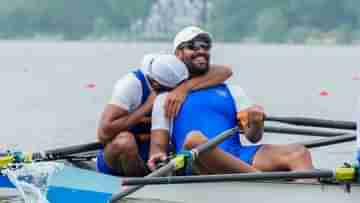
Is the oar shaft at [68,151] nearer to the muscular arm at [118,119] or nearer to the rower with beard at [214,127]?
the muscular arm at [118,119]

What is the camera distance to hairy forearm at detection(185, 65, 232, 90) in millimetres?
9594

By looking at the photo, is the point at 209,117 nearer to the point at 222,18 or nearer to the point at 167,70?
the point at 167,70

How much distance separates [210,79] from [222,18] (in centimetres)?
7960

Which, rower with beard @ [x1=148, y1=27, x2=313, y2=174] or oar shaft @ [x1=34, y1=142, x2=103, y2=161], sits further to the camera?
oar shaft @ [x1=34, y1=142, x2=103, y2=161]

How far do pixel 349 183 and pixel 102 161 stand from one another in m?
2.07

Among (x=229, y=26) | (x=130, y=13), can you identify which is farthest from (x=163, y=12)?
(x=229, y=26)

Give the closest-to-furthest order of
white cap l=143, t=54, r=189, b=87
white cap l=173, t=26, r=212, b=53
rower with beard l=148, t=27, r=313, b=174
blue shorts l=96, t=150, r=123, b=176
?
rower with beard l=148, t=27, r=313, b=174, white cap l=143, t=54, r=189, b=87, white cap l=173, t=26, r=212, b=53, blue shorts l=96, t=150, r=123, b=176

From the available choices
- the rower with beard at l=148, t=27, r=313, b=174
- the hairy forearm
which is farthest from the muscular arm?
the hairy forearm

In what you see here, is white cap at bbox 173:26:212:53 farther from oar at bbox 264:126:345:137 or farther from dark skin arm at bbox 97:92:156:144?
oar at bbox 264:126:345:137

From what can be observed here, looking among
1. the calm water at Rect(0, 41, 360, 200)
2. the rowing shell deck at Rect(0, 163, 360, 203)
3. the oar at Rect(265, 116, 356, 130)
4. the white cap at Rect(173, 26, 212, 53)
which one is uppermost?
the white cap at Rect(173, 26, 212, 53)

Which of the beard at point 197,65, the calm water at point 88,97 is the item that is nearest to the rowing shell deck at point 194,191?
the beard at point 197,65

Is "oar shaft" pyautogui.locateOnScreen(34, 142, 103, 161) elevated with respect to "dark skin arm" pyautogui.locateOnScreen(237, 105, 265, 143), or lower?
lower

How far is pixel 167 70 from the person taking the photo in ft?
31.3

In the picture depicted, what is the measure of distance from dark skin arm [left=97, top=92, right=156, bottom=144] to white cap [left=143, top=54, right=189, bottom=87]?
193mm
